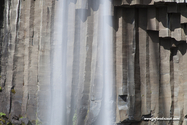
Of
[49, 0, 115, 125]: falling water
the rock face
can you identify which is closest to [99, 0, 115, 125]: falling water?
[49, 0, 115, 125]: falling water

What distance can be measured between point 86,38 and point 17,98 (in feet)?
12.6

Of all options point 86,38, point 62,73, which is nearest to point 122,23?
point 86,38

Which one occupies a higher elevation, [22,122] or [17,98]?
[17,98]

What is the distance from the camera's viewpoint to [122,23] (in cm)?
1100

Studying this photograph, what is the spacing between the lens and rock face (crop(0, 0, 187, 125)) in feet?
35.2

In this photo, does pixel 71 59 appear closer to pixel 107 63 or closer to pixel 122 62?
pixel 107 63

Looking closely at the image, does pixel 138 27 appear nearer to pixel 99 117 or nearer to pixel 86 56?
pixel 86 56

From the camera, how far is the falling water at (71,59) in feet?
35.4

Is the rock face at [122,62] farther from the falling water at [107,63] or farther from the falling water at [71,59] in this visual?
the falling water at [107,63]

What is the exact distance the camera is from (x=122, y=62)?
10867mm

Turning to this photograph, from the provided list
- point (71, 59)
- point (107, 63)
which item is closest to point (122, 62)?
point (107, 63)

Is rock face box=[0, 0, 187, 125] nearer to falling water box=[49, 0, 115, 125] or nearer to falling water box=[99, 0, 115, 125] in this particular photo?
falling water box=[49, 0, 115, 125]

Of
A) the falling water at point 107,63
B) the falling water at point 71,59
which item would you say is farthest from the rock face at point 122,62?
the falling water at point 107,63

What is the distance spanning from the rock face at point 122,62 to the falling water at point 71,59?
0.04 m
